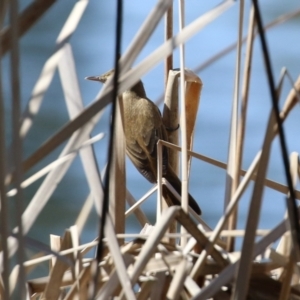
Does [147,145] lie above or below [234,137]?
below

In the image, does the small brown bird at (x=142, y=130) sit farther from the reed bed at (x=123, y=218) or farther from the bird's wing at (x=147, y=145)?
the reed bed at (x=123, y=218)

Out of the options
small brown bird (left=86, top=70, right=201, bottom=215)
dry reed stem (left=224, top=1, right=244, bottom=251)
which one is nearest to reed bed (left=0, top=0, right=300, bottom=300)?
dry reed stem (left=224, top=1, right=244, bottom=251)

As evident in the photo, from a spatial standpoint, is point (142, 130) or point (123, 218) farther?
point (142, 130)

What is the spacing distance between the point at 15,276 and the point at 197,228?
0.26m

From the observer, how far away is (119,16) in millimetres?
692

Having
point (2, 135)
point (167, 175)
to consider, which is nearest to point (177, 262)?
point (2, 135)

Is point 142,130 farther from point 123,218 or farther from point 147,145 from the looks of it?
point 123,218

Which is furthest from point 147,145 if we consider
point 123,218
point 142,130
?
point 123,218

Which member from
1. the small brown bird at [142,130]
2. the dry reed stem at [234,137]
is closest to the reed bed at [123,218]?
the dry reed stem at [234,137]

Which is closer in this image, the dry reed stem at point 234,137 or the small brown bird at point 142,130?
the dry reed stem at point 234,137

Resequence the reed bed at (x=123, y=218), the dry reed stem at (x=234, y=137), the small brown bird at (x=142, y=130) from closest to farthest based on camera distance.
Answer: the reed bed at (x=123, y=218), the dry reed stem at (x=234, y=137), the small brown bird at (x=142, y=130)

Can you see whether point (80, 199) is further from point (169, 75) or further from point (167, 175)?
point (169, 75)

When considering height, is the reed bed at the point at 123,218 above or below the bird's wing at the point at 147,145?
above

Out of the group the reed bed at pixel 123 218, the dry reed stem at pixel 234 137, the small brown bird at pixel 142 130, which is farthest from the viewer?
the small brown bird at pixel 142 130
